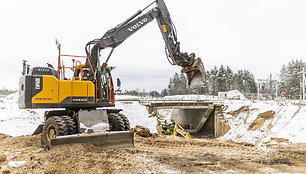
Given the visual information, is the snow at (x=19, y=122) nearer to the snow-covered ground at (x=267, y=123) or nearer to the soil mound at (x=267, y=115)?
the snow-covered ground at (x=267, y=123)

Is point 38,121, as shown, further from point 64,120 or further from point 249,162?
point 249,162

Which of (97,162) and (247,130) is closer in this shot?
(97,162)

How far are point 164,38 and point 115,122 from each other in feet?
14.1

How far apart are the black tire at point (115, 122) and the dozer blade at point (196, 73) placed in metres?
3.74

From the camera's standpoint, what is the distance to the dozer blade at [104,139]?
6.97 m

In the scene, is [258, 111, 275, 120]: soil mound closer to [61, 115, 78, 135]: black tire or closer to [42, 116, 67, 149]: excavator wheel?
[61, 115, 78, 135]: black tire

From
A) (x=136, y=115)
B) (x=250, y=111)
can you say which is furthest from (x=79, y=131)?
(x=250, y=111)

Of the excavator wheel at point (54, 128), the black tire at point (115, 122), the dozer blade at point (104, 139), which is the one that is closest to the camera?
the dozer blade at point (104, 139)

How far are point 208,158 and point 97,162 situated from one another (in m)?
3.22

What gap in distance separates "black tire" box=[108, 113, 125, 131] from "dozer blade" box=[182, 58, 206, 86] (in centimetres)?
374

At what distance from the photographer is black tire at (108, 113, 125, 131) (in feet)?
28.0

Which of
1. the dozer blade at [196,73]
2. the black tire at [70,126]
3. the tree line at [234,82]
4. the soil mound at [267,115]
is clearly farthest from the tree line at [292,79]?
the black tire at [70,126]

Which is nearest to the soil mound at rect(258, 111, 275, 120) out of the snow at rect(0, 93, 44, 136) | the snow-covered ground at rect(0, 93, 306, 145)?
the snow-covered ground at rect(0, 93, 306, 145)

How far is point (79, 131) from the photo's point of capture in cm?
748
